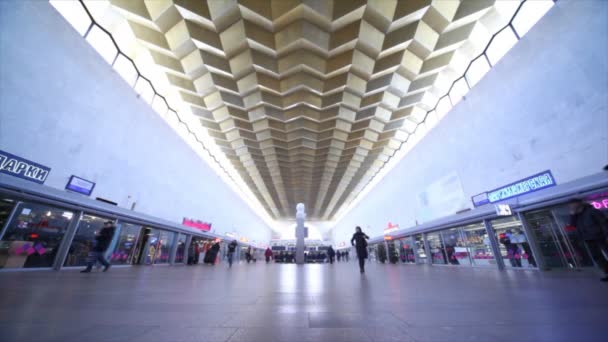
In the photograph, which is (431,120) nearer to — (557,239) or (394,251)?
(557,239)

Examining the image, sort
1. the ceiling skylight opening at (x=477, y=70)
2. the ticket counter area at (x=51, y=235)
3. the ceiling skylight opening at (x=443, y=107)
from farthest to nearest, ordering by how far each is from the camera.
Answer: the ceiling skylight opening at (x=443, y=107) < the ceiling skylight opening at (x=477, y=70) < the ticket counter area at (x=51, y=235)

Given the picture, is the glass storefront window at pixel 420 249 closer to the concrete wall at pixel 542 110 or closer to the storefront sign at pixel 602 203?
the concrete wall at pixel 542 110

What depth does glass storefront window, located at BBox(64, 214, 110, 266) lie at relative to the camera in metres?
8.16

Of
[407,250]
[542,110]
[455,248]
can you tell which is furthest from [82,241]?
[407,250]

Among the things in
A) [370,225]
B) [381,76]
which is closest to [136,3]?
[381,76]

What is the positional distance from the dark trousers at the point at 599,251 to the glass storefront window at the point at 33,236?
13.8 meters

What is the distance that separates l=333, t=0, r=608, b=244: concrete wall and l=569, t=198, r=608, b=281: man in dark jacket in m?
3.05

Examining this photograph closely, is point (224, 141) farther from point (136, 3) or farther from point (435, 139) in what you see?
point (435, 139)

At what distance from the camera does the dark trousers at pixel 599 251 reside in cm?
399

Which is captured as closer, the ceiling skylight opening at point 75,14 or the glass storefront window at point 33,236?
the glass storefront window at point 33,236

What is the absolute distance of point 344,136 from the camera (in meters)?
15.7

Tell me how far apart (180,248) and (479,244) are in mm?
17255

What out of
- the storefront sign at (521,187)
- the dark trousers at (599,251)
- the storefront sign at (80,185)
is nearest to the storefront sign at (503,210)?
the storefront sign at (521,187)

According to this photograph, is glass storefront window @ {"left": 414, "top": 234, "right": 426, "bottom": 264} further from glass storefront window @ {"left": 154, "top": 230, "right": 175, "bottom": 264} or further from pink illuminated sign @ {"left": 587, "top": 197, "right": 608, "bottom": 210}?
glass storefront window @ {"left": 154, "top": 230, "right": 175, "bottom": 264}
